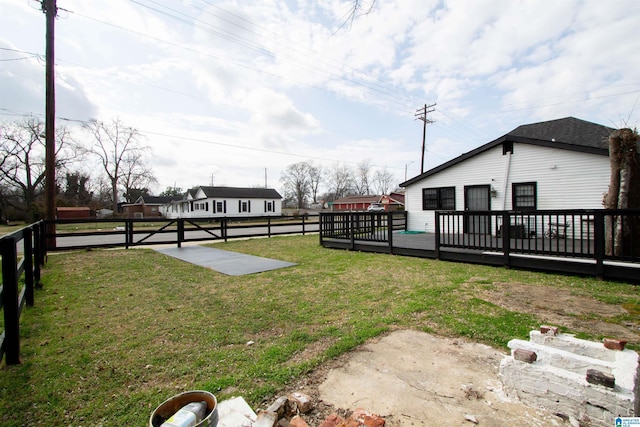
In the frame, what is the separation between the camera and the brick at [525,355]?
1.79 m

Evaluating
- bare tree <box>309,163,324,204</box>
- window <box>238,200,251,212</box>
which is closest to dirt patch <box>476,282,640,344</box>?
window <box>238,200,251,212</box>

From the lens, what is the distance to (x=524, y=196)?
9.80 meters

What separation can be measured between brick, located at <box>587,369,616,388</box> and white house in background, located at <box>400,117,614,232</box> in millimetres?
9400

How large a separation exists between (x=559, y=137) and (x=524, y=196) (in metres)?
3.73

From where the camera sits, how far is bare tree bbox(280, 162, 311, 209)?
61.7 m

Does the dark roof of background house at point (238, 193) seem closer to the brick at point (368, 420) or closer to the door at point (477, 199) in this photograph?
the door at point (477, 199)

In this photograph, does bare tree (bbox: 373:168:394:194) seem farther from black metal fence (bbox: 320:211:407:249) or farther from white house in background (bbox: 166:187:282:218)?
black metal fence (bbox: 320:211:407:249)

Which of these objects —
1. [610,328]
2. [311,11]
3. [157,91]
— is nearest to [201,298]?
[311,11]

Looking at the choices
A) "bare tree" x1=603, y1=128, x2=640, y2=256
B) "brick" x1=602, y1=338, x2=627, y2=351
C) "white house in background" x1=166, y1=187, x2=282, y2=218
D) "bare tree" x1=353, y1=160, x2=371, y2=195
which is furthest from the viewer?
"bare tree" x1=353, y1=160, x2=371, y2=195

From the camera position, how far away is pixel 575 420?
1577 millimetres

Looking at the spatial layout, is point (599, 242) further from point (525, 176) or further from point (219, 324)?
point (219, 324)

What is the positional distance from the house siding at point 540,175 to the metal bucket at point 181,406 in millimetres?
10927

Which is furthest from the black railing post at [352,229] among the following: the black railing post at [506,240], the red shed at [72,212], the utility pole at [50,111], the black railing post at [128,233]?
the red shed at [72,212]

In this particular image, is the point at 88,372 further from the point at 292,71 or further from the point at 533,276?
the point at 292,71
